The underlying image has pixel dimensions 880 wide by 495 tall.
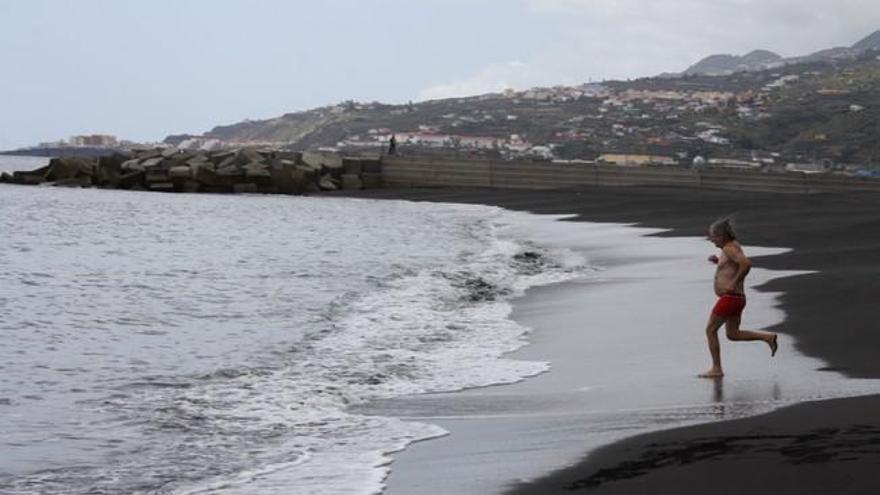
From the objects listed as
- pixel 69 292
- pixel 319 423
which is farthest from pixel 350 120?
pixel 319 423

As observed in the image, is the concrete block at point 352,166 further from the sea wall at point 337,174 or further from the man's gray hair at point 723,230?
the man's gray hair at point 723,230

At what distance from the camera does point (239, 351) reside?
13250 mm

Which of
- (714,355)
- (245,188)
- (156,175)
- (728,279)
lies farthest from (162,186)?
(714,355)

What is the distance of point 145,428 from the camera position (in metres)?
9.46

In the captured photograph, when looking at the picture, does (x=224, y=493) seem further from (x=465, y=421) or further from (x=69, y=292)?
(x=69, y=292)

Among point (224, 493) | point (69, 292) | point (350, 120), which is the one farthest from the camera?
point (350, 120)

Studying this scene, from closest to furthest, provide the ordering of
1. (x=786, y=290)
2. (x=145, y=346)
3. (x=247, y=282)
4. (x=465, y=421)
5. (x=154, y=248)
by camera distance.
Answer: (x=465, y=421) → (x=145, y=346) → (x=786, y=290) → (x=247, y=282) → (x=154, y=248)

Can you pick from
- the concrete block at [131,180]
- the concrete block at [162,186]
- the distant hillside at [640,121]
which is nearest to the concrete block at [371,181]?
the concrete block at [162,186]

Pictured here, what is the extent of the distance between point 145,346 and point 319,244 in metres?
15.7

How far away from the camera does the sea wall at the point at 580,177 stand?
168 feet

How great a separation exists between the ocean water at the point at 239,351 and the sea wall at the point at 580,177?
23.9 metres

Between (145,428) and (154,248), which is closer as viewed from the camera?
(145,428)

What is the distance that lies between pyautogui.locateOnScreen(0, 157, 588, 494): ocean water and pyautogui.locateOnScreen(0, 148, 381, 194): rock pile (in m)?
31.9

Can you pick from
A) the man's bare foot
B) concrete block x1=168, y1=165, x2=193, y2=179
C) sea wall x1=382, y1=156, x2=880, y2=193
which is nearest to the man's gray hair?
the man's bare foot
